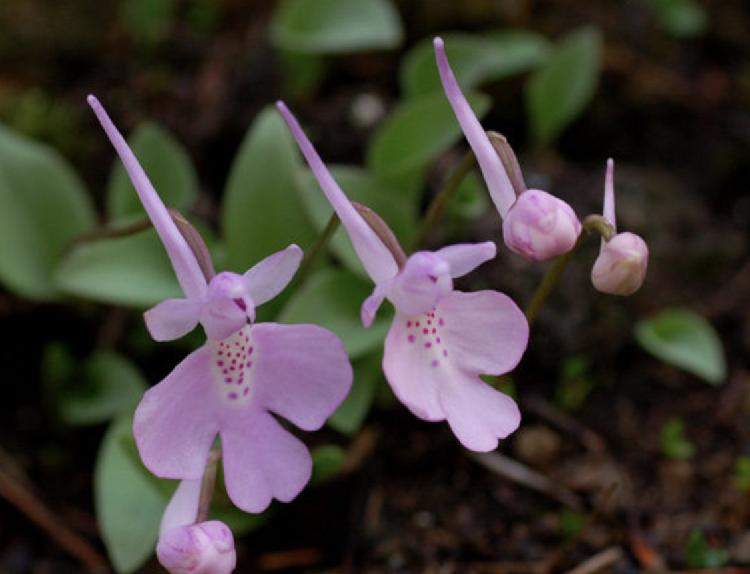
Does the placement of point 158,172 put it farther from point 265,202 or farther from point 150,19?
point 150,19

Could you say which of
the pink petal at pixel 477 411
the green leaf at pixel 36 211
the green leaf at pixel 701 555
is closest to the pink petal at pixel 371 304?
the pink petal at pixel 477 411

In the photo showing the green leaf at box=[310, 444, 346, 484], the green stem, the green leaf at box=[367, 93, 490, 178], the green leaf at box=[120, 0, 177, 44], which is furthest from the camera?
the green leaf at box=[120, 0, 177, 44]

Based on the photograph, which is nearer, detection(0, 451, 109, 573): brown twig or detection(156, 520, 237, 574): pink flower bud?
detection(156, 520, 237, 574): pink flower bud

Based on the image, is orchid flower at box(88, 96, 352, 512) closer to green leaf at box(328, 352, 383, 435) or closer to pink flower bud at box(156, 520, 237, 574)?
pink flower bud at box(156, 520, 237, 574)

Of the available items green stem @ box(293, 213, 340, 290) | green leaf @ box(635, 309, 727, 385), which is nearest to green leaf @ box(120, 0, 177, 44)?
green stem @ box(293, 213, 340, 290)

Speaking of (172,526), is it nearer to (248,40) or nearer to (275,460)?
(275,460)


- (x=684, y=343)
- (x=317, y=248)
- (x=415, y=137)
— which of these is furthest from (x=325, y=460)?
(x=684, y=343)

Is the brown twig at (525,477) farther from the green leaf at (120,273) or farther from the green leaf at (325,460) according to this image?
the green leaf at (120,273)
